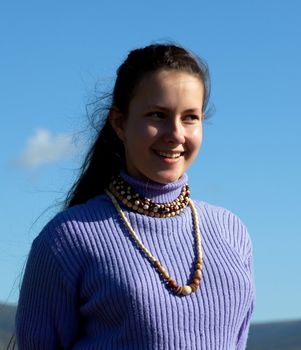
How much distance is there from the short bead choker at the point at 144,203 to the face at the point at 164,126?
7 cm

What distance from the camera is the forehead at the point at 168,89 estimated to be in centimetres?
382

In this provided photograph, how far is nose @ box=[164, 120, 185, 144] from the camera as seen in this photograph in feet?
12.4

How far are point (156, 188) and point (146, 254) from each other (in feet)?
0.70

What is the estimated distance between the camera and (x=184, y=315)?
3750mm

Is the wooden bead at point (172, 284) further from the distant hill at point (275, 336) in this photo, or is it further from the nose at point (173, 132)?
the distant hill at point (275, 336)

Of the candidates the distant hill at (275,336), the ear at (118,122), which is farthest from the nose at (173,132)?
the distant hill at (275,336)

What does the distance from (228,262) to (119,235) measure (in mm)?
359

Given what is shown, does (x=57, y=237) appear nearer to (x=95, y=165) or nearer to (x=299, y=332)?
(x=95, y=165)

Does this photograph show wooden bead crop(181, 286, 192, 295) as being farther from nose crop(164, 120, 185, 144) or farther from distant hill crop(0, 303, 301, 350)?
distant hill crop(0, 303, 301, 350)

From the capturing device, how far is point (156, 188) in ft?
12.8

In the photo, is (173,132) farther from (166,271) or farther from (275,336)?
(275,336)

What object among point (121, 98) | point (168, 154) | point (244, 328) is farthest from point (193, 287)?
point (121, 98)

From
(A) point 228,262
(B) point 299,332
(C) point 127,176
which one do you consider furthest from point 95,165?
(B) point 299,332

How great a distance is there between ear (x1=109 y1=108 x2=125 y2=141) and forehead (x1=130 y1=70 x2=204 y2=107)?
10 cm
